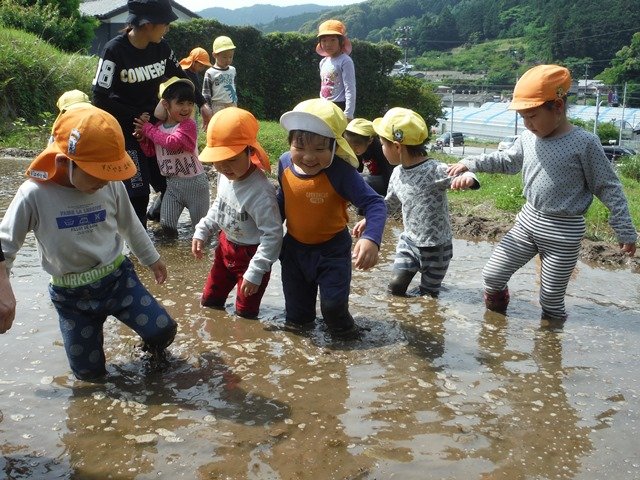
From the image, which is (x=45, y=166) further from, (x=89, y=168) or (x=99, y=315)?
(x=99, y=315)

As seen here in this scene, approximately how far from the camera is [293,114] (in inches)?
150

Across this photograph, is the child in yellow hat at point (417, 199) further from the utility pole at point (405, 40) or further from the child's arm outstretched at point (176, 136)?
the utility pole at point (405, 40)

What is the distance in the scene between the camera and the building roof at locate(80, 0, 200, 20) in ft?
120

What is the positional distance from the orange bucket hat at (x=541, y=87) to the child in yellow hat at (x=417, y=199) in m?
0.71

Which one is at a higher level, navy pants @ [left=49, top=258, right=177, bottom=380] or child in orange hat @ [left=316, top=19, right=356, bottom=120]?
child in orange hat @ [left=316, top=19, right=356, bottom=120]

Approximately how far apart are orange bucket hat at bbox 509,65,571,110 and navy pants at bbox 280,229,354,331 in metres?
1.28

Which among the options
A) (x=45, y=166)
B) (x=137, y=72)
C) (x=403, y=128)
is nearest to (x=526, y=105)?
(x=403, y=128)

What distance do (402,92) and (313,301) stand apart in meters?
26.8

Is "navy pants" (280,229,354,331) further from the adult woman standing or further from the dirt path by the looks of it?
the dirt path

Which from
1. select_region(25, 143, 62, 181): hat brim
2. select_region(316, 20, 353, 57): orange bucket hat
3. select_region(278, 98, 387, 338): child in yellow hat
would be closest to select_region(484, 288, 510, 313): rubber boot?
select_region(278, 98, 387, 338): child in yellow hat

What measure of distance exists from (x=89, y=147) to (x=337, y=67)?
5319 mm

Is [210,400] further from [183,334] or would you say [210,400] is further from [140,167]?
[140,167]

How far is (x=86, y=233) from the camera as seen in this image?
3400mm

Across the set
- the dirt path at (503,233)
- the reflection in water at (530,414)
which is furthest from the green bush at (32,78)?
the reflection in water at (530,414)
